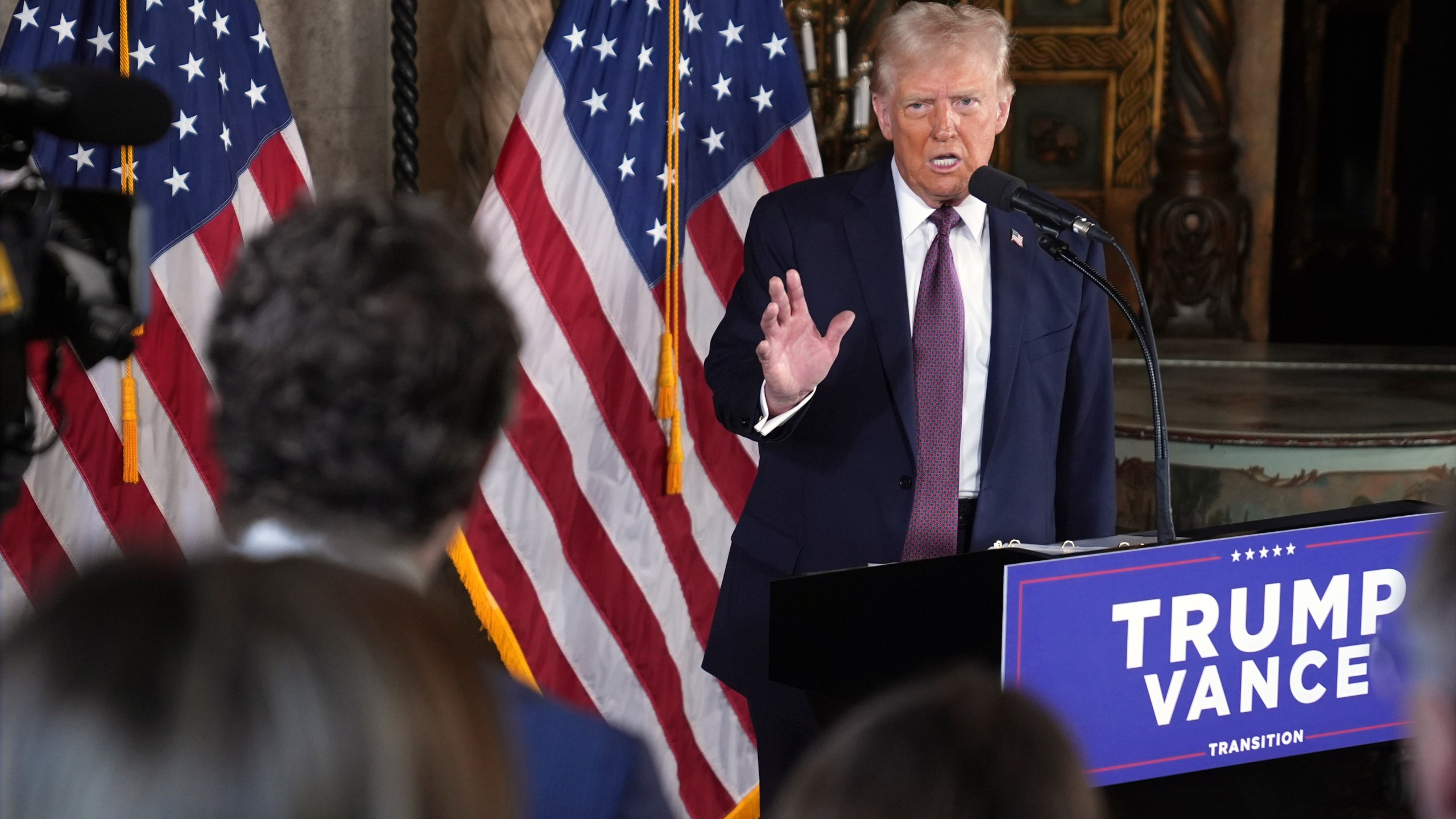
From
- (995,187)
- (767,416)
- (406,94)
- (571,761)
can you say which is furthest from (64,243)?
(406,94)

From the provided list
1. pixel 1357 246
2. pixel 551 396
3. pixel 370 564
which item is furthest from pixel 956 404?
pixel 1357 246

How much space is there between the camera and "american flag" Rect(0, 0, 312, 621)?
257 cm

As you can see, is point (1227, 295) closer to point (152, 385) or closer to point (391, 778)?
point (152, 385)

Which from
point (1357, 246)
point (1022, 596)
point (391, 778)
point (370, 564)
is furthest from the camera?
point (1357, 246)

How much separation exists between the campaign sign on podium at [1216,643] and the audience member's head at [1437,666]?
108 centimetres

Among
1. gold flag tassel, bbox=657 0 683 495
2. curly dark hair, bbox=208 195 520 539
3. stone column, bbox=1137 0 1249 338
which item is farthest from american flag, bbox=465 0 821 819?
stone column, bbox=1137 0 1249 338

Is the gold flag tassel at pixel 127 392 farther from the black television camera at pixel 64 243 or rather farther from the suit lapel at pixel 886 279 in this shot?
the suit lapel at pixel 886 279

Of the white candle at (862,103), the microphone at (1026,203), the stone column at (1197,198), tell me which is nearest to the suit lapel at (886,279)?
the microphone at (1026,203)

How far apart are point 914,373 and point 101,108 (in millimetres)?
1265

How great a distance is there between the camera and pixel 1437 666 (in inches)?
26.3

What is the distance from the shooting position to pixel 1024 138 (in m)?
6.33

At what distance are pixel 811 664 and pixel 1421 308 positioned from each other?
7706 mm

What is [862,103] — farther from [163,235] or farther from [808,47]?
[163,235]

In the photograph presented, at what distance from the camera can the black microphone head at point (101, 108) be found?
4.76 ft
